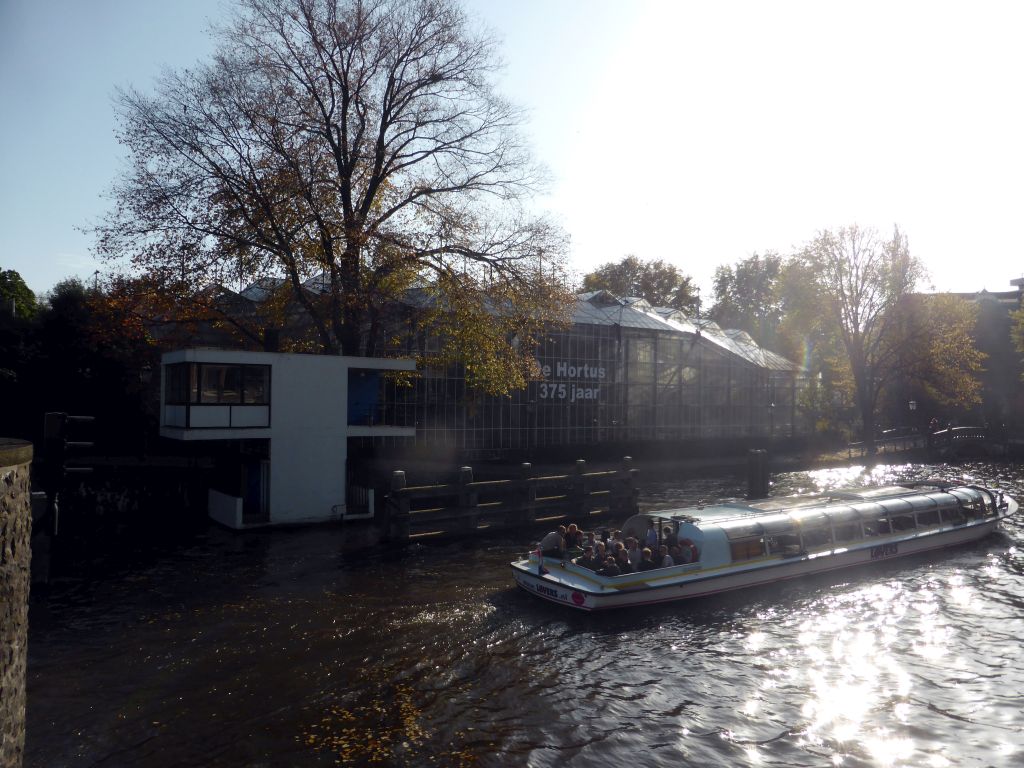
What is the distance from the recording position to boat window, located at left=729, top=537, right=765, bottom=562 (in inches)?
763

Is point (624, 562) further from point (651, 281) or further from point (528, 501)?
point (651, 281)

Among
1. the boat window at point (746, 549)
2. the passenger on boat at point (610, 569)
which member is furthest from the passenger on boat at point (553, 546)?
the boat window at point (746, 549)

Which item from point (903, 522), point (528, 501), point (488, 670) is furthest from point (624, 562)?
point (903, 522)

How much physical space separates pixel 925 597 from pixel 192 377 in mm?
22052

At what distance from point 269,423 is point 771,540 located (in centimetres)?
1599

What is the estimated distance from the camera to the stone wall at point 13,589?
3.81m

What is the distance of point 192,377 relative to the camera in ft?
80.7

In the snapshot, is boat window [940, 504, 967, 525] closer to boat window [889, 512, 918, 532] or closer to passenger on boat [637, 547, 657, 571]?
boat window [889, 512, 918, 532]

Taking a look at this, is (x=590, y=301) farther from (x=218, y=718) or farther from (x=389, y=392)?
(x=218, y=718)

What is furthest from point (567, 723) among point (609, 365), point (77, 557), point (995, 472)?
point (995, 472)

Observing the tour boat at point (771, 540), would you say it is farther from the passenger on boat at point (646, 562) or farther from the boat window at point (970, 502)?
the passenger on boat at point (646, 562)

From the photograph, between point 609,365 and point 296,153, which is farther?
point 609,365

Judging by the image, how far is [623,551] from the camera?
60.5ft

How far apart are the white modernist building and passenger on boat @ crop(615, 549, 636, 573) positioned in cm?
1172
